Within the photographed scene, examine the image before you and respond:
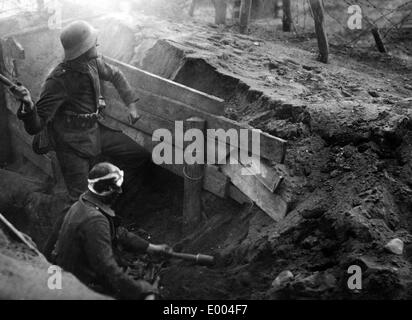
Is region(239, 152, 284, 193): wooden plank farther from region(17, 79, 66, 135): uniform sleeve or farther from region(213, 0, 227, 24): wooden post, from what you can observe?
region(213, 0, 227, 24): wooden post

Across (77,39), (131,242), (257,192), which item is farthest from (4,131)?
(257,192)

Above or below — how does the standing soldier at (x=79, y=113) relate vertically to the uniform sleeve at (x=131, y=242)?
above

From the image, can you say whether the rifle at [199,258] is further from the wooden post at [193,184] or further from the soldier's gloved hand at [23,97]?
the soldier's gloved hand at [23,97]

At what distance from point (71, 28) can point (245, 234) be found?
2.94m

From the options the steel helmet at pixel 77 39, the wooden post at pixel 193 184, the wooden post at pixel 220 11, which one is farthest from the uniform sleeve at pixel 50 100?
the wooden post at pixel 220 11

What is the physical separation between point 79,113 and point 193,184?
5.09ft

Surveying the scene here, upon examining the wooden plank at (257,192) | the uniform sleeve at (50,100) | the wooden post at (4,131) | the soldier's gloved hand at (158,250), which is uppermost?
the uniform sleeve at (50,100)

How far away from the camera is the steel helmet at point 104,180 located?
424cm

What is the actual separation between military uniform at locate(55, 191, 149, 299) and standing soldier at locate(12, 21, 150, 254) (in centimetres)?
161

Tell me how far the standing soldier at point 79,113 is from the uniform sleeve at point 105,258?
189 centimetres

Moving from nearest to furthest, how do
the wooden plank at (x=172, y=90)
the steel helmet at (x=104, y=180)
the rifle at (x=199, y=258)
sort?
the steel helmet at (x=104, y=180) → the rifle at (x=199, y=258) → the wooden plank at (x=172, y=90)

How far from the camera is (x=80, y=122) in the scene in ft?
19.0

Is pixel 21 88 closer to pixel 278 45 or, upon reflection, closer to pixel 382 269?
pixel 382 269

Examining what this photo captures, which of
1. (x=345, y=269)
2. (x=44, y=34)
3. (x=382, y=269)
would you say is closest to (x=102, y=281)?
(x=345, y=269)
